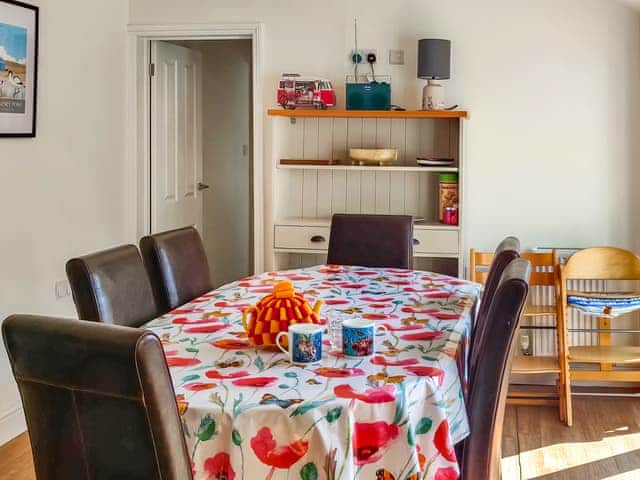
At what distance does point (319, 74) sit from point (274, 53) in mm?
282

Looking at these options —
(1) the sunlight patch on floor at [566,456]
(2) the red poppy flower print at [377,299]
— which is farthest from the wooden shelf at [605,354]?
(2) the red poppy flower print at [377,299]

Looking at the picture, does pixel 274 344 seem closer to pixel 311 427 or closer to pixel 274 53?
pixel 311 427

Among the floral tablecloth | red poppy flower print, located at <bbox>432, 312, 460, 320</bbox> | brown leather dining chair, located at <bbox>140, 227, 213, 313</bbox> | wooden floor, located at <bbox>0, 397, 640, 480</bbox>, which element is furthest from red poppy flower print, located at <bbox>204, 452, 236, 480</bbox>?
wooden floor, located at <bbox>0, 397, 640, 480</bbox>

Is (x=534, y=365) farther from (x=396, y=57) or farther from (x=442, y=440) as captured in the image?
→ (x=442, y=440)

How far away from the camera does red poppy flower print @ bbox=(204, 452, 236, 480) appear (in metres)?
1.65

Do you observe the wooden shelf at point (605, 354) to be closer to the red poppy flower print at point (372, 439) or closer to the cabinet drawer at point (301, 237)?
the cabinet drawer at point (301, 237)

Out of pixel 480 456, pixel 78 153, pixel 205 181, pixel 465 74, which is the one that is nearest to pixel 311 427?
pixel 480 456

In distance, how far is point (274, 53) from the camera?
4488 mm

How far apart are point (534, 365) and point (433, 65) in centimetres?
159

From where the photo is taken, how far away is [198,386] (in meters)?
1.76

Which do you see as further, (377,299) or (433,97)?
(433,97)

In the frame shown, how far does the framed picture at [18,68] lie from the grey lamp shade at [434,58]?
1876 millimetres

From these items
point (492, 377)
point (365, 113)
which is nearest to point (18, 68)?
point (365, 113)

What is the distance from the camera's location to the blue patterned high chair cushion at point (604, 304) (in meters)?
3.77
